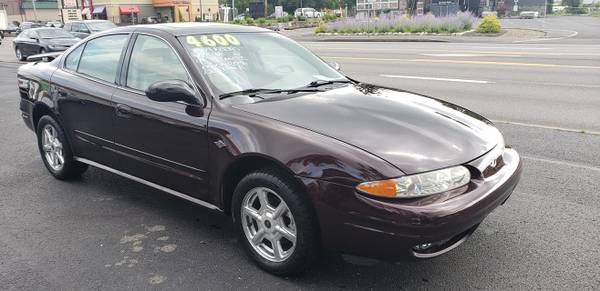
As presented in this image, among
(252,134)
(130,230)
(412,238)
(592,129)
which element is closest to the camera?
(412,238)

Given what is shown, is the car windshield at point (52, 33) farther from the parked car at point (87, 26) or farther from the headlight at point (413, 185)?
the headlight at point (413, 185)

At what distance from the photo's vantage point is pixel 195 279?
125 inches

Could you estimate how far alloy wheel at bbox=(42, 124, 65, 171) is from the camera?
498cm

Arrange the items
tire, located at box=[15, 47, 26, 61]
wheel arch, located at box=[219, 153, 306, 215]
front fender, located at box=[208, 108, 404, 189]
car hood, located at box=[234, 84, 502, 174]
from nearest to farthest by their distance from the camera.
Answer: front fender, located at box=[208, 108, 404, 189] < car hood, located at box=[234, 84, 502, 174] < wheel arch, located at box=[219, 153, 306, 215] < tire, located at box=[15, 47, 26, 61]

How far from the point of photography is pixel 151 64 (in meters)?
3.96

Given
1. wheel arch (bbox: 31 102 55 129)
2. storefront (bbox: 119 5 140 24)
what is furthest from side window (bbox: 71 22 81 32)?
storefront (bbox: 119 5 140 24)

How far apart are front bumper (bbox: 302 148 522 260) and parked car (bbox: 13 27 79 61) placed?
60.8 feet

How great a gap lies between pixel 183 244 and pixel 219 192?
1.84 ft

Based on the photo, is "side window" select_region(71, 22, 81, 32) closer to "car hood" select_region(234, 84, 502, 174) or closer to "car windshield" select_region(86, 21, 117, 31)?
"car windshield" select_region(86, 21, 117, 31)

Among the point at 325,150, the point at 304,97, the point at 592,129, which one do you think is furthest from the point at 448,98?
the point at 325,150

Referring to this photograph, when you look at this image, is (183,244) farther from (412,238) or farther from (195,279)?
(412,238)

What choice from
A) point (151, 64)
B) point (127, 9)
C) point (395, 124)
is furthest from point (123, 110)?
point (127, 9)

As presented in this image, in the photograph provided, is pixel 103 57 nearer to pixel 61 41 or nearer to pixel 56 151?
pixel 56 151

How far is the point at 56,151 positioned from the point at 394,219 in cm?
381
